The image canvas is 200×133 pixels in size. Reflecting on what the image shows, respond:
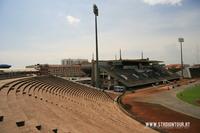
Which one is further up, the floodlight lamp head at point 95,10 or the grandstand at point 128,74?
the floodlight lamp head at point 95,10

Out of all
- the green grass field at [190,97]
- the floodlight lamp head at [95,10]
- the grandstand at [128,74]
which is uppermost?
the floodlight lamp head at [95,10]

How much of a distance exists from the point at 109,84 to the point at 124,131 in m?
44.1

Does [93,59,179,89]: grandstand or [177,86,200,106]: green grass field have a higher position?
[93,59,179,89]: grandstand

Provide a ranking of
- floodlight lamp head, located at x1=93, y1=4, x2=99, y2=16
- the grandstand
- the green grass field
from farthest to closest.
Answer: the grandstand < floodlight lamp head, located at x1=93, y1=4, x2=99, y2=16 < the green grass field

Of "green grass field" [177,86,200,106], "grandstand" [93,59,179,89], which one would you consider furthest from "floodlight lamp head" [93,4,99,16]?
"green grass field" [177,86,200,106]

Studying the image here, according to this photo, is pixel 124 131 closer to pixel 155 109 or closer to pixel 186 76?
pixel 155 109

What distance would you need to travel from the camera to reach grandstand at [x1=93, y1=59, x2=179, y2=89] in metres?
61.1

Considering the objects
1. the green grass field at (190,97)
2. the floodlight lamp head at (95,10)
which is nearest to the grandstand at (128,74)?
the green grass field at (190,97)

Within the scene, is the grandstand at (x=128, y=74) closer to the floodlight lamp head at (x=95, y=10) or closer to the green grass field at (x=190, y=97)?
the green grass field at (x=190, y=97)

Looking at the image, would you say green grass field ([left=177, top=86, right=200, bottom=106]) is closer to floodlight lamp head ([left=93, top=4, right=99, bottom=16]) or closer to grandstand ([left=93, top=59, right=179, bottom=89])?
grandstand ([left=93, top=59, right=179, bottom=89])

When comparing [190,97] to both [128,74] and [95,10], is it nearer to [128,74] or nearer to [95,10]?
[128,74]

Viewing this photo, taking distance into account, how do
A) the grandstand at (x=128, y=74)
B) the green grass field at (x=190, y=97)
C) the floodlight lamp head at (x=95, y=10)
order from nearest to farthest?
the green grass field at (x=190, y=97)
the floodlight lamp head at (x=95, y=10)
the grandstand at (x=128, y=74)

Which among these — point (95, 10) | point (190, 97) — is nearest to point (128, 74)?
point (95, 10)

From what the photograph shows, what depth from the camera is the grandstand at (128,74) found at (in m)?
61.1
